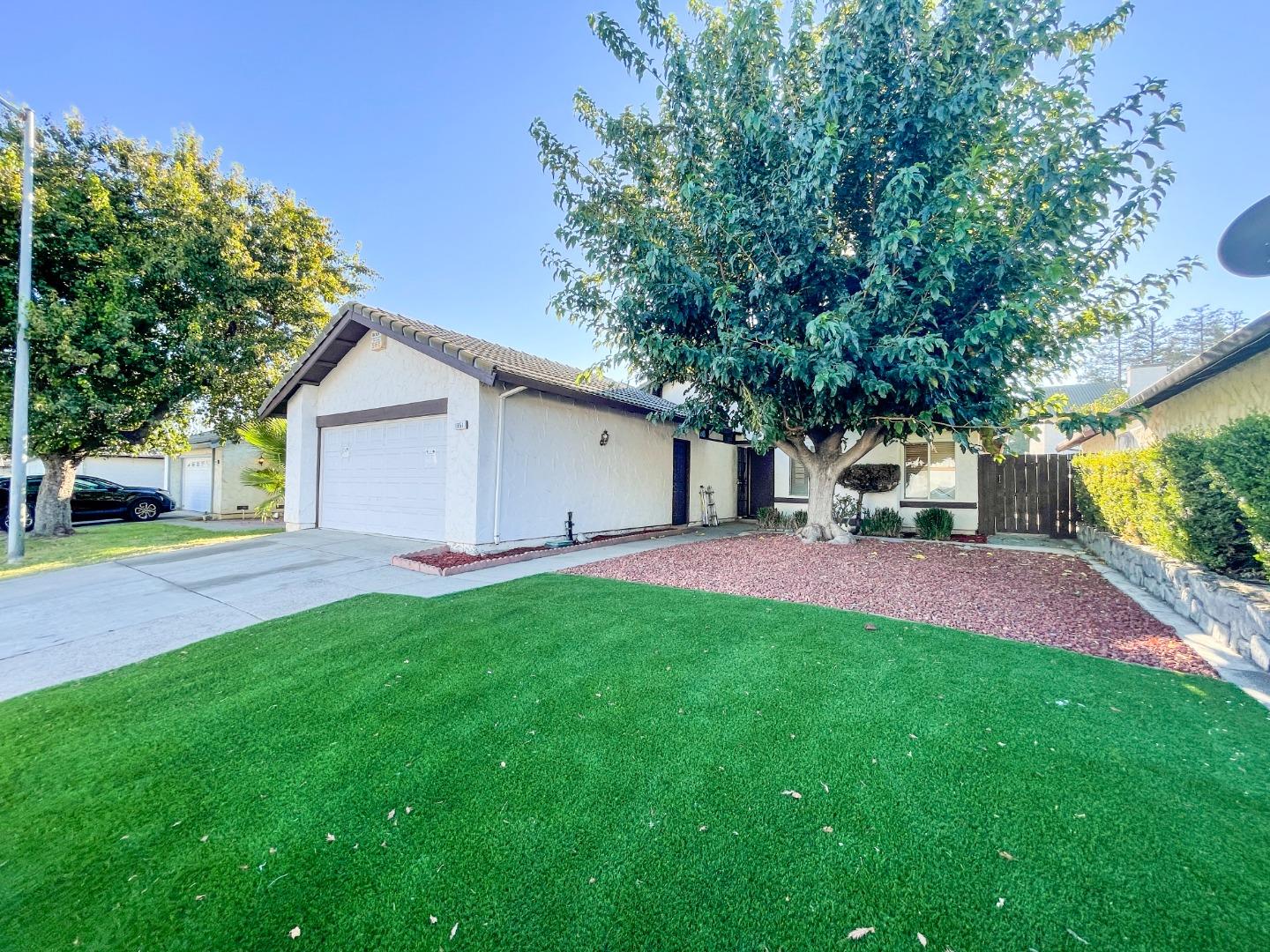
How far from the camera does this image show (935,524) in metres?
11.0

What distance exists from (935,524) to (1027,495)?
101 inches

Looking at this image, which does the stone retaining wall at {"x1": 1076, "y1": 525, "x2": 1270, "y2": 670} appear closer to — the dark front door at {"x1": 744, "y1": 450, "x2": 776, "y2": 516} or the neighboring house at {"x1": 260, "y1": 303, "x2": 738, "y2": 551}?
the neighboring house at {"x1": 260, "y1": 303, "x2": 738, "y2": 551}

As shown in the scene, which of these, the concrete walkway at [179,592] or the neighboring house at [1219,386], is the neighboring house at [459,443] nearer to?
the concrete walkway at [179,592]

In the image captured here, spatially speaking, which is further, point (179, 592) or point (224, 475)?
point (224, 475)

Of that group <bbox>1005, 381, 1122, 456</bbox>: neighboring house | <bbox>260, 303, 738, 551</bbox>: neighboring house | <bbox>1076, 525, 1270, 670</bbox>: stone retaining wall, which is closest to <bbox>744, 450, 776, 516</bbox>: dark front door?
<bbox>260, 303, 738, 551</bbox>: neighboring house

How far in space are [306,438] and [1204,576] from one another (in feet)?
49.7

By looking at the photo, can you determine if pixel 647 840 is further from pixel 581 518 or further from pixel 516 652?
pixel 581 518

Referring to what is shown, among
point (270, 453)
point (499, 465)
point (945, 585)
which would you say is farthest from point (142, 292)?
point (945, 585)

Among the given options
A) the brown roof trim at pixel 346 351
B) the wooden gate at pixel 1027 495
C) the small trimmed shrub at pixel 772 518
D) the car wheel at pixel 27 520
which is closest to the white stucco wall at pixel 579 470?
the brown roof trim at pixel 346 351

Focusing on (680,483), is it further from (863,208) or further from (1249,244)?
(1249,244)

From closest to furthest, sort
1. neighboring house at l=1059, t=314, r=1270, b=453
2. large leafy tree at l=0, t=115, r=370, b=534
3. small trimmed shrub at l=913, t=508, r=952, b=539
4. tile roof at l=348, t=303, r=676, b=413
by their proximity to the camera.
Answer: neighboring house at l=1059, t=314, r=1270, b=453 < tile roof at l=348, t=303, r=676, b=413 < large leafy tree at l=0, t=115, r=370, b=534 < small trimmed shrub at l=913, t=508, r=952, b=539

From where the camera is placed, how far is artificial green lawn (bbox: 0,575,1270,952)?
172 centimetres

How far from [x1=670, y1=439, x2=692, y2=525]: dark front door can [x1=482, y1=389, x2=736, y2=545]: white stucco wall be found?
0.54 ft

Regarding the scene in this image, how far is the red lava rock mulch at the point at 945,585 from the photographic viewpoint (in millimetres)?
4535
